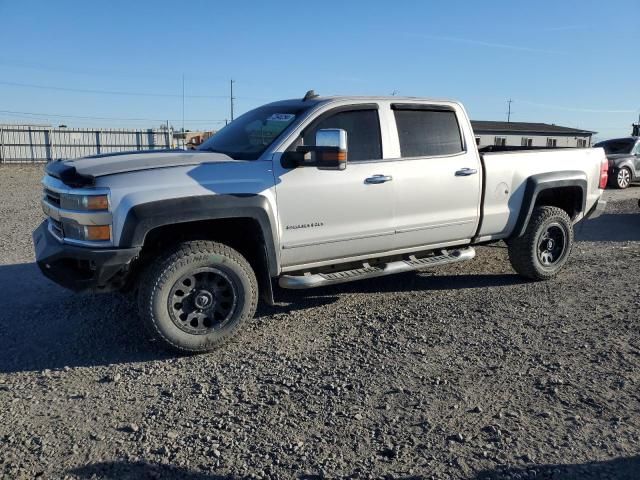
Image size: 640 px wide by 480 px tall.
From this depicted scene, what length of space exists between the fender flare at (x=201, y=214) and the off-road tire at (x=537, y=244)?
3.09 meters

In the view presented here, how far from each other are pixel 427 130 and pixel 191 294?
283 centimetres

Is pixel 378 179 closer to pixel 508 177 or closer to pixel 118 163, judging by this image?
pixel 508 177

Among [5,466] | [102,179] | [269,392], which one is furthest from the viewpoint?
[102,179]

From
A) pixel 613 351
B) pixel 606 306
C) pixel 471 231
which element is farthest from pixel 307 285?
pixel 606 306

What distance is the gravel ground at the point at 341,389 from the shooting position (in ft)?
9.53

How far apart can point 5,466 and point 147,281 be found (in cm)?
159

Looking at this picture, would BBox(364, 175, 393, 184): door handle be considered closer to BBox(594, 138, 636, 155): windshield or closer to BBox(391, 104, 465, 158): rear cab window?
BBox(391, 104, 465, 158): rear cab window

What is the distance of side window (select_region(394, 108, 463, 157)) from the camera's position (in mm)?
5340

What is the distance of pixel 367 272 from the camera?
5070mm

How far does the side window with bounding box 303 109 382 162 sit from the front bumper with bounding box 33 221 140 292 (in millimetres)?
1955

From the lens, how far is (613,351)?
14.2 feet

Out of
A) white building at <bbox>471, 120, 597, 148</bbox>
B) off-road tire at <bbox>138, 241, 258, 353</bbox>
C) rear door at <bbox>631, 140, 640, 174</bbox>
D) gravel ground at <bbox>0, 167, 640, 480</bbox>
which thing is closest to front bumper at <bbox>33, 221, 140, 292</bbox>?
off-road tire at <bbox>138, 241, 258, 353</bbox>

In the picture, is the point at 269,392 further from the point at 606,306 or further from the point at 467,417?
the point at 606,306

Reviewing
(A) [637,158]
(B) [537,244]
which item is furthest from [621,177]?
(B) [537,244]
